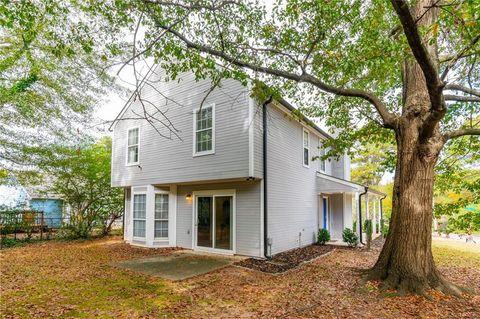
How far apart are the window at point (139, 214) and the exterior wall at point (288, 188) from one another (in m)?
5.83

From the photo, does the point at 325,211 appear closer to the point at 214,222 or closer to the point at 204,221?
the point at 214,222

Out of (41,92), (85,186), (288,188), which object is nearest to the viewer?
(288,188)

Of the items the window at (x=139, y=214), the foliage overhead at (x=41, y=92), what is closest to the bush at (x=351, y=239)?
the window at (x=139, y=214)

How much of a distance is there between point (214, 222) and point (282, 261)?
9.65ft

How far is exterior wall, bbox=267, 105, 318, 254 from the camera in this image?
10062mm

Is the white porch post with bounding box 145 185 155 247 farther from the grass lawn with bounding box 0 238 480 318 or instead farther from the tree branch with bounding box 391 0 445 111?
the tree branch with bounding box 391 0 445 111

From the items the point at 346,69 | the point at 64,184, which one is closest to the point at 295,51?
the point at 346,69

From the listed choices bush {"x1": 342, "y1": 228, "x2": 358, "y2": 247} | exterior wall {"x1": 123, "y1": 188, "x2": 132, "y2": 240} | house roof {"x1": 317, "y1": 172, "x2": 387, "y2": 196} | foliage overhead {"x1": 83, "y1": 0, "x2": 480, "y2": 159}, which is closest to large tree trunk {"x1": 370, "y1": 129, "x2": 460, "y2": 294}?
foliage overhead {"x1": 83, "y1": 0, "x2": 480, "y2": 159}

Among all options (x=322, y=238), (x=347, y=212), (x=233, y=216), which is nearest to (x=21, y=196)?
(x=233, y=216)

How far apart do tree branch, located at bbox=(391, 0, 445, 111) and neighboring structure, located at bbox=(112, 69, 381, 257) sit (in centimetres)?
467

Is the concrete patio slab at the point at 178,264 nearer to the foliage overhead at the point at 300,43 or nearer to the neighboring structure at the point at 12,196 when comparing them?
the foliage overhead at the point at 300,43

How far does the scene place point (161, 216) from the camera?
11883mm

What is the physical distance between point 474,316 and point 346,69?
16.9 feet

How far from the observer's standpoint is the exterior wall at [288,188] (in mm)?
10062
